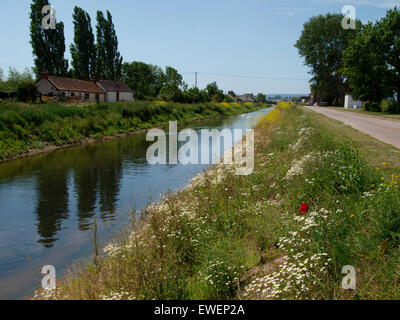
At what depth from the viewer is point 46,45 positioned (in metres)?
49.9

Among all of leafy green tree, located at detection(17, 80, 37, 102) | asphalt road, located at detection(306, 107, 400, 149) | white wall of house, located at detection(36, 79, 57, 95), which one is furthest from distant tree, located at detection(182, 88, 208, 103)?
asphalt road, located at detection(306, 107, 400, 149)

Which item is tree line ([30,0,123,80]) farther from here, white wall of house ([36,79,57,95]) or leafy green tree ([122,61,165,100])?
leafy green tree ([122,61,165,100])

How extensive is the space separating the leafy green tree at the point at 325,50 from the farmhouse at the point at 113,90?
31923mm

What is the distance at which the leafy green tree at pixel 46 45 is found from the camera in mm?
47969

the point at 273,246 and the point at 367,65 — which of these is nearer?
the point at 273,246

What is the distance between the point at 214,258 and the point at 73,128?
2500 centimetres

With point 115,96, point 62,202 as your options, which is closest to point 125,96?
point 115,96

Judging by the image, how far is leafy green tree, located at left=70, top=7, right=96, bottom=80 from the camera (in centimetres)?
5553

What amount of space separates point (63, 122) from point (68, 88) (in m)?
27.3

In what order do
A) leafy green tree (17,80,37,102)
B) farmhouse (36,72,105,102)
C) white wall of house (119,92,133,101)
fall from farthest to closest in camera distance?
white wall of house (119,92,133,101), farmhouse (36,72,105,102), leafy green tree (17,80,37,102)

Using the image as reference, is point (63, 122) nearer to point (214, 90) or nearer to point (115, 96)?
point (115, 96)

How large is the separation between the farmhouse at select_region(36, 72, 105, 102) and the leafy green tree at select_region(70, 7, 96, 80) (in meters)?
2.53

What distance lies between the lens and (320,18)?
6588cm
